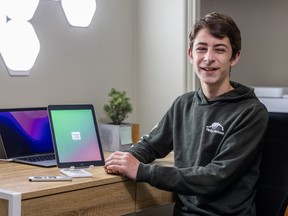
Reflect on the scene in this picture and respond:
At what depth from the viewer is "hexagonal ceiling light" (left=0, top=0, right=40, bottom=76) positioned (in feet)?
6.97

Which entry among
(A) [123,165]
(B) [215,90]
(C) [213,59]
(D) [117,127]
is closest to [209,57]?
(C) [213,59]

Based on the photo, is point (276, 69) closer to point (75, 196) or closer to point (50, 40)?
point (50, 40)

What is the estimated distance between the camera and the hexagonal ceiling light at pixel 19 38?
2125 mm

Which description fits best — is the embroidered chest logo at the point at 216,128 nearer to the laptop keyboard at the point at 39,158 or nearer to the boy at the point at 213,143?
the boy at the point at 213,143

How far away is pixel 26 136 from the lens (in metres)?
2.13

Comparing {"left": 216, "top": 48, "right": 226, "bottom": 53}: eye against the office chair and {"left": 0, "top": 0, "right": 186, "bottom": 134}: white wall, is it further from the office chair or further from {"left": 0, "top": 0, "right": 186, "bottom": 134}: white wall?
{"left": 0, "top": 0, "right": 186, "bottom": 134}: white wall

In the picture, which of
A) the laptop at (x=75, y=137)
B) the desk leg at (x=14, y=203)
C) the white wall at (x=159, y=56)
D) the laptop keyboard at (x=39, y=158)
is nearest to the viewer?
the desk leg at (x=14, y=203)

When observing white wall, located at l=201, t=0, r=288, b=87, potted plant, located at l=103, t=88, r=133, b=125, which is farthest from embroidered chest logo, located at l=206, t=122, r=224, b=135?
white wall, located at l=201, t=0, r=288, b=87

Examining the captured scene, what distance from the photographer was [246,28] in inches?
128

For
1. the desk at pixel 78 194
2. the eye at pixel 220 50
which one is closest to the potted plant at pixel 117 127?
the desk at pixel 78 194

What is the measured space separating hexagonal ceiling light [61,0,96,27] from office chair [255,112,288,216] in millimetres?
1057

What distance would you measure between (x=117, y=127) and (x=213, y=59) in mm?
714

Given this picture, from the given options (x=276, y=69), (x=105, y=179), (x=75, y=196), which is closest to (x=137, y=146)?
(x=105, y=179)

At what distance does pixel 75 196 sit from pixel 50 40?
3.06 ft
